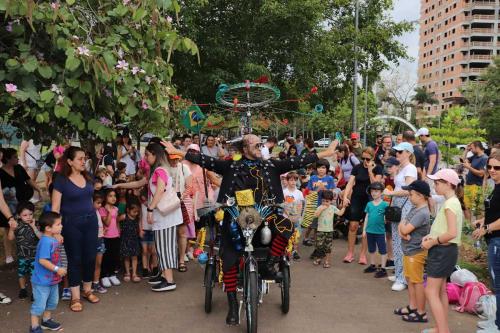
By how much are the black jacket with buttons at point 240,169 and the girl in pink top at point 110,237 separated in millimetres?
1801

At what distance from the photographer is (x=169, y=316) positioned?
5.18m

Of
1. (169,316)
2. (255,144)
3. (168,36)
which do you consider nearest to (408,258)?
(255,144)

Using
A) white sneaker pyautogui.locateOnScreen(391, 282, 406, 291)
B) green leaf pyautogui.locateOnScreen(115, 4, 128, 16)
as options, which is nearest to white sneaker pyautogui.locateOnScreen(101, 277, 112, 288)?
green leaf pyautogui.locateOnScreen(115, 4, 128, 16)

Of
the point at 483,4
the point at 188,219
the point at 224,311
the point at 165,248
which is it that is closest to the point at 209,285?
the point at 224,311

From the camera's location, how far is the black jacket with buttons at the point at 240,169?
16.2 feet

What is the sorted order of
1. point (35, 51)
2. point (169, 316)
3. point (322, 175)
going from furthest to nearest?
point (322, 175), point (169, 316), point (35, 51)

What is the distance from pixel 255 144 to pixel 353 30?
35.8 ft

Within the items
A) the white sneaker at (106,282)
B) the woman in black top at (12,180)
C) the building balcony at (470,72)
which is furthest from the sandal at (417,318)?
the building balcony at (470,72)

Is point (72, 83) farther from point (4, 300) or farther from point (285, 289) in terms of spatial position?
point (285, 289)

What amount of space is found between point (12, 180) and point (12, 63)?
10.1ft

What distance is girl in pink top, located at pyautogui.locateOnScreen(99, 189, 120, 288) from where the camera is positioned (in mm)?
6125

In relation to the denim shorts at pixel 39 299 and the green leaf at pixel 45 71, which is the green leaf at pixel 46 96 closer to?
the green leaf at pixel 45 71

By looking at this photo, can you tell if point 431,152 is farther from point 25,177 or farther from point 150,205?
point 25,177

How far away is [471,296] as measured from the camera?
5.35 meters
